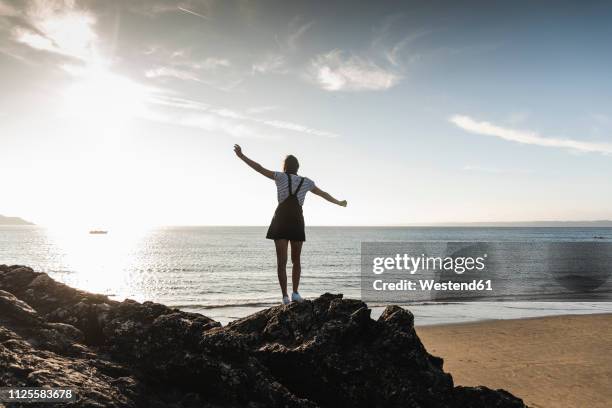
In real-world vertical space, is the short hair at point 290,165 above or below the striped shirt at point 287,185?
above

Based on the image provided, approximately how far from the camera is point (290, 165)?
26.3 ft

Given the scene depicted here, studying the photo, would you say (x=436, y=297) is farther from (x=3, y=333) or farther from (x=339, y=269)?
(x=3, y=333)

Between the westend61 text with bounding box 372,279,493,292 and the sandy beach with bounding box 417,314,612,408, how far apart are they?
16877 millimetres

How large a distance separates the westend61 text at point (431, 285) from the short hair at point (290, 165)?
Result: 33.0 m

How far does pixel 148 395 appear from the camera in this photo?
4668 millimetres

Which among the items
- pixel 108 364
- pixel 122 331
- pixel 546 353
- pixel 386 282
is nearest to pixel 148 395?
pixel 108 364

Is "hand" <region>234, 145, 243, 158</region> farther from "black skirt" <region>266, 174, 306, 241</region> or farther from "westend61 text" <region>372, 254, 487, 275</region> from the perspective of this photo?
"westend61 text" <region>372, 254, 487, 275</region>

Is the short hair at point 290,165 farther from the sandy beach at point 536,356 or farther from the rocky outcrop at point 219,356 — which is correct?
the sandy beach at point 536,356

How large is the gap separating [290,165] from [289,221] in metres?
1.00

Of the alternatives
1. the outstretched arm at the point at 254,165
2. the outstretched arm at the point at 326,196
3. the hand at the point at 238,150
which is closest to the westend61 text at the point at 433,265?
the outstretched arm at the point at 326,196

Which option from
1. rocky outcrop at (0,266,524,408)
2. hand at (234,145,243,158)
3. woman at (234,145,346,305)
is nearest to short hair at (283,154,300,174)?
woman at (234,145,346,305)

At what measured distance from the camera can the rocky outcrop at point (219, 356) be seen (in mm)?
4668

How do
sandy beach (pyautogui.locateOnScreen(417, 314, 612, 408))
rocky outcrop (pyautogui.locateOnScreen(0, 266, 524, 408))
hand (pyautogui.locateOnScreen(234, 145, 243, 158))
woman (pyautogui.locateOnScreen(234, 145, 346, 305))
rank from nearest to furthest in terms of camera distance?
rocky outcrop (pyautogui.locateOnScreen(0, 266, 524, 408))
hand (pyautogui.locateOnScreen(234, 145, 243, 158))
woman (pyautogui.locateOnScreen(234, 145, 346, 305))
sandy beach (pyautogui.locateOnScreen(417, 314, 612, 408))

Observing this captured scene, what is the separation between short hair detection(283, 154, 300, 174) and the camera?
801 centimetres
